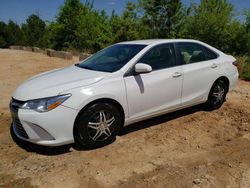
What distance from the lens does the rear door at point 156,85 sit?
406cm

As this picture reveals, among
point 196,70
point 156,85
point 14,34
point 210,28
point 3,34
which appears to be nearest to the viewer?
point 156,85

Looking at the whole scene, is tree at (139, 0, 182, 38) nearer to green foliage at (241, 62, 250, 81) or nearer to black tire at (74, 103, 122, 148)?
green foliage at (241, 62, 250, 81)

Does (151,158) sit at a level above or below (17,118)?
below

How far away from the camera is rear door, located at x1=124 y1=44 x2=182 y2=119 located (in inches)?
160

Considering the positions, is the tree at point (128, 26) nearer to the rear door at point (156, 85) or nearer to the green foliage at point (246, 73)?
the green foliage at point (246, 73)

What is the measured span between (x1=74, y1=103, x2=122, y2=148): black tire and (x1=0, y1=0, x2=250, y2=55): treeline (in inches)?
594

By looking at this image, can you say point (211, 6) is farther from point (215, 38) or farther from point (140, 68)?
point (140, 68)

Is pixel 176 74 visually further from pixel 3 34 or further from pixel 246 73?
pixel 3 34

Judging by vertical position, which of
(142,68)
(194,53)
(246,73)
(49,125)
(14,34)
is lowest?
(246,73)

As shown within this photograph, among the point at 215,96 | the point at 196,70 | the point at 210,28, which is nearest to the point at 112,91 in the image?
the point at 196,70

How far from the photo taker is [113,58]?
4547 millimetres

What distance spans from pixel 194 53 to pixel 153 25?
18.0 m

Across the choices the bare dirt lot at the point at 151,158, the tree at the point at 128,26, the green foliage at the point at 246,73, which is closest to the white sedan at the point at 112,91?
the bare dirt lot at the point at 151,158

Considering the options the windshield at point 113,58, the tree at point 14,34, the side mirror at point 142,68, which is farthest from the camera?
the tree at point 14,34
